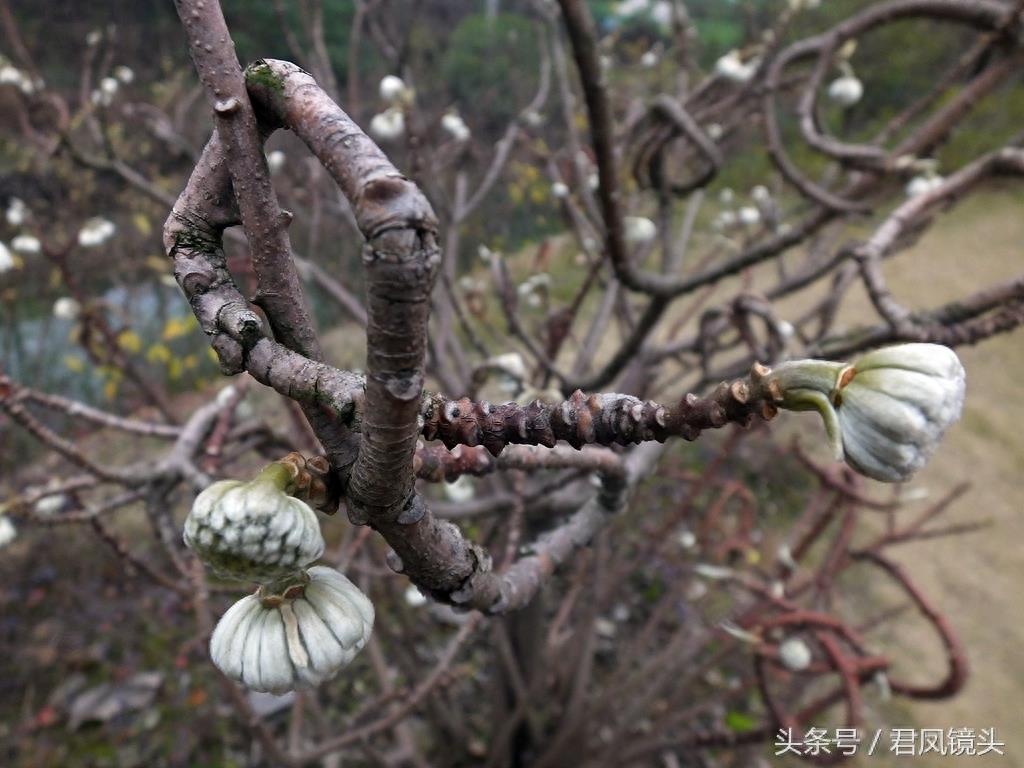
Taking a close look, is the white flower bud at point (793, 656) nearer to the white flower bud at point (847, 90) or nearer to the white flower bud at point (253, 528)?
the white flower bud at point (253, 528)

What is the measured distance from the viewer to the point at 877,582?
274 cm

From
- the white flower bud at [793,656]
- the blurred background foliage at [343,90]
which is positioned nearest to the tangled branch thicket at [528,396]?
the white flower bud at [793,656]

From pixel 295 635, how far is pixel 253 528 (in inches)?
4.6

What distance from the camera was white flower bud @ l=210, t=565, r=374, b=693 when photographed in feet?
1.42

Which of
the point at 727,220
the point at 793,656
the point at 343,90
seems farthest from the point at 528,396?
the point at 343,90

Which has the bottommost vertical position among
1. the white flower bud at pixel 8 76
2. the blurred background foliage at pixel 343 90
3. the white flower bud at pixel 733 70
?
the blurred background foliage at pixel 343 90

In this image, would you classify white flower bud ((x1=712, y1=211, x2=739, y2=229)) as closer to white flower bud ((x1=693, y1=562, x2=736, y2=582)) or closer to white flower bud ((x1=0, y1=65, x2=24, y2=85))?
white flower bud ((x1=693, y1=562, x2=736, y2=582))

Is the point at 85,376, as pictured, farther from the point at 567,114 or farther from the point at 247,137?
the point at 247,137

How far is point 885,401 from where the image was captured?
1.05 feet

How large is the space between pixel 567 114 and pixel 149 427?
119 centimetres

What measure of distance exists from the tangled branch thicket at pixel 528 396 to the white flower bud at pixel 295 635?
5 cm

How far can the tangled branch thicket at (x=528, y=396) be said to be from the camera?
12.1 inches

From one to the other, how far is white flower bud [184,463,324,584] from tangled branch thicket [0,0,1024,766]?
1.0 inches

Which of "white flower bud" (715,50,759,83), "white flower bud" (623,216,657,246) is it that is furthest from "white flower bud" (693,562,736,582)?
"white flower bud" (715,50,759,83)
